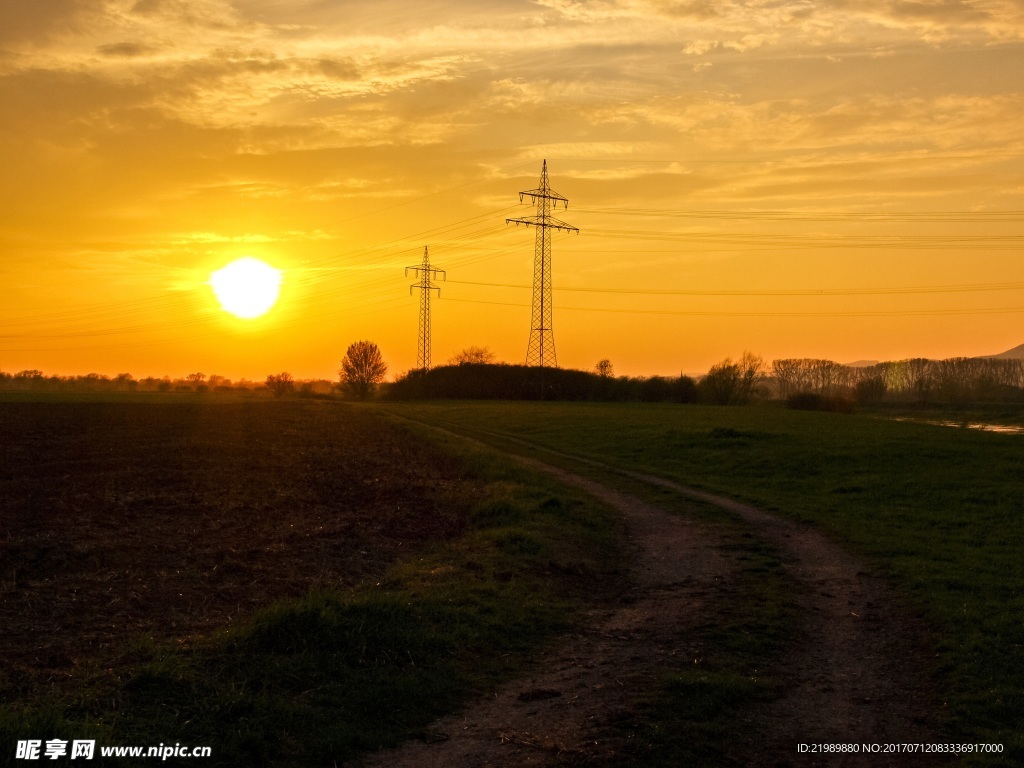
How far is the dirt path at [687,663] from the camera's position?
26.8ft

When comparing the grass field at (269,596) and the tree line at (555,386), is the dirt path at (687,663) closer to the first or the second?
the grass field at (269,596)

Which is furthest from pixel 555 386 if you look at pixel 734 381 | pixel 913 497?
pixel 913 497

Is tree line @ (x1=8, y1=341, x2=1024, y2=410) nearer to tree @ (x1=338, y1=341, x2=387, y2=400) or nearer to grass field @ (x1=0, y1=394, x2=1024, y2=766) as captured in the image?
tree @ (x1=338, y1=341, x2=387, y2=400)

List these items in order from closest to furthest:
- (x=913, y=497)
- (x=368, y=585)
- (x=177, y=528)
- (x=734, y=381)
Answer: (x=368, y=585)
(x=177, y=528)
(x=913, y=497)
(x=734, y=381)

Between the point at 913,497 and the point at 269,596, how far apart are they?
19896 millimetres

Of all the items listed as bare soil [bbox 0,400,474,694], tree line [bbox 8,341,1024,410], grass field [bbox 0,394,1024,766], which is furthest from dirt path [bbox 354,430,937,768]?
tree line [bbox 8,341,1024,410]

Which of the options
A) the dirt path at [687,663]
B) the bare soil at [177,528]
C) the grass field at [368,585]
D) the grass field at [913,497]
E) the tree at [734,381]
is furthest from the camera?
the tree at [734,381]

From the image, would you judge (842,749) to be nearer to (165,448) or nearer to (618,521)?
(618,521)

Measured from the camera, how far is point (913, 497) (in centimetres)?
2556

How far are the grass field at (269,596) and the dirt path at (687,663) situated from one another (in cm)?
60

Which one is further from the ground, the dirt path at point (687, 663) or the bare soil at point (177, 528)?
the bare soil at point (177, 528)

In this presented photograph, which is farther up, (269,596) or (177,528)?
(177,528)

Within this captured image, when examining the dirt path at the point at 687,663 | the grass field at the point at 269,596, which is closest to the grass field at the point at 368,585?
the grass field at the point at 269,596

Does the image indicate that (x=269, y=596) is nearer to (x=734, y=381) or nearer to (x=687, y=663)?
(x=687, y=663)
